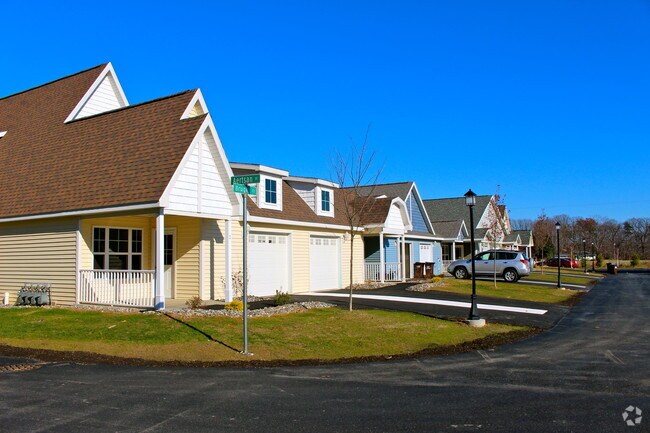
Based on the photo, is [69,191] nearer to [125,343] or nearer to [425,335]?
[125,343]

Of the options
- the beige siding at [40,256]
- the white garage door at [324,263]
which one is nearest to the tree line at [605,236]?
the white garage door at [324,263]

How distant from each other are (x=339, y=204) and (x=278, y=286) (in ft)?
26.9

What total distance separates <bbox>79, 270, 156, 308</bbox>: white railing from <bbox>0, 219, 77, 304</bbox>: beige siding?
49cm

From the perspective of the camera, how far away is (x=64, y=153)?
18.2 metres

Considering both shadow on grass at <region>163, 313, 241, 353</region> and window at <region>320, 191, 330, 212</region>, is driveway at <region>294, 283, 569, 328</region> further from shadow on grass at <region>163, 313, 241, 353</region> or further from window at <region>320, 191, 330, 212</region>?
shadow on grass at <region>163, 313, 241, 353</region>

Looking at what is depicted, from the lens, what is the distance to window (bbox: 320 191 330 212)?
25.5 metres

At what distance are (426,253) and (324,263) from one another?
600 inches

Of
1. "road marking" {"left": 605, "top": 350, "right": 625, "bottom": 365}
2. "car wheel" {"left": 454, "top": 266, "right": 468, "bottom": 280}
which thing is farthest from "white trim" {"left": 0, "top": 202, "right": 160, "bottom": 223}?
"car wheel" {"left": 454, "top": 266, "right": 468, "bottom": 280}

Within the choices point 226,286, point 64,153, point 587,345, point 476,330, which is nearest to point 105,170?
point 64,153

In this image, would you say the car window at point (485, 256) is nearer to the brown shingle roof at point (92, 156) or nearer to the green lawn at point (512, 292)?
the green lawn at point (512, 292)

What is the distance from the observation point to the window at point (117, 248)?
16828 millimetres

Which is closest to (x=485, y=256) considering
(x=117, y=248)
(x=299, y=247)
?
(x=299, y=247)

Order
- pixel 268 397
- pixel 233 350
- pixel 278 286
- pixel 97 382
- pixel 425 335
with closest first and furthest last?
1. pixel 268 397
2. pixel 97 382
3. pixel 233 350
4. pixel 425 335
5. pixel 278 286

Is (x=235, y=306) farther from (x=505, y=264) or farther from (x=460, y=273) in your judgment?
(x=460, y=273)
